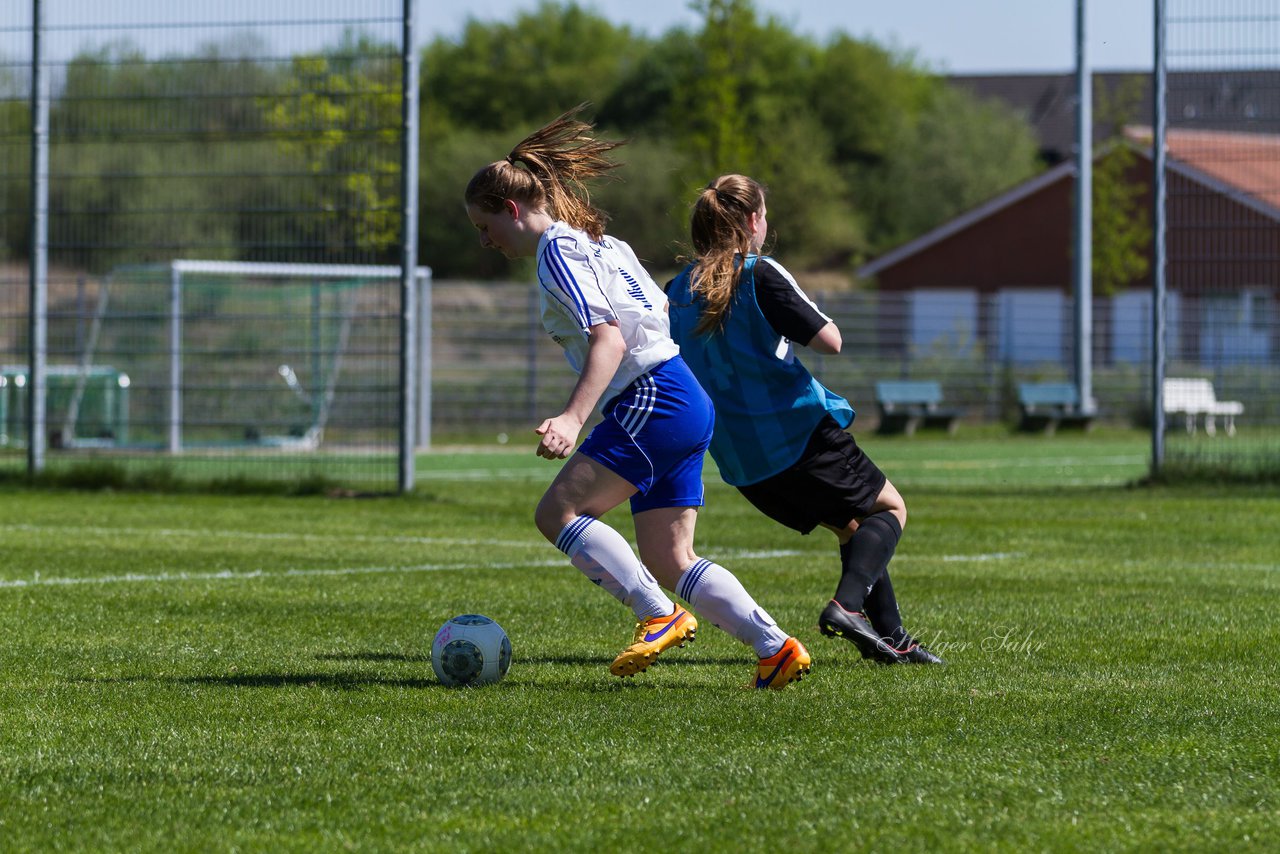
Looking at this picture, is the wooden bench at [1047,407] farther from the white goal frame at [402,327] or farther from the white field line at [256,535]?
the white field line at [256,535]

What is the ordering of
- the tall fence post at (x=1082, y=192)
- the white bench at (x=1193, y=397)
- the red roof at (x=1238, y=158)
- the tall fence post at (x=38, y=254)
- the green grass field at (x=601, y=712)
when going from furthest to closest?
the tall fence post at (x=1082, y=192), the white bench at (x=1193, y=397), the tall fence post at (x=38, y=254), the red roof at (x=1238, y=158), the green grass field at (x=601, y=712)

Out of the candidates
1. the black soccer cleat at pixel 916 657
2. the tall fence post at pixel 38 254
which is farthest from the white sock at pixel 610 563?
the tall fence post at pixel 38 254

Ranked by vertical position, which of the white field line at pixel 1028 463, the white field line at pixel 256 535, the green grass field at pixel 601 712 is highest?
the white field line at pixel 1028 463

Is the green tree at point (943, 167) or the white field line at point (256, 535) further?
the green tree at point (943, 167)

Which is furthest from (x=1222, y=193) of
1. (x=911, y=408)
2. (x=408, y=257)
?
(x=911, y=408)

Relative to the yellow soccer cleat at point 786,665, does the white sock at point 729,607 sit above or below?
above

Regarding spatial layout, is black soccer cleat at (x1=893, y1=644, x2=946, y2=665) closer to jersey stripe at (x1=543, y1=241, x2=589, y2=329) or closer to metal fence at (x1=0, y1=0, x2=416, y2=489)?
jersey stripe at (x1=543, y1=241, x2=589, y2=329)

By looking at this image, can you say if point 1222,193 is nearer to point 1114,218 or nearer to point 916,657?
point 916,657

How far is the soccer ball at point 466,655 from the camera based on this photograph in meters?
5.58

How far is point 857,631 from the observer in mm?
5895

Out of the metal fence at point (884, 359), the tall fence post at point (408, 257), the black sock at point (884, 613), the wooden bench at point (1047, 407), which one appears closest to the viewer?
the black sock at point (884, 613)

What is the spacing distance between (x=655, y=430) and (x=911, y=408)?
2605 centimetres

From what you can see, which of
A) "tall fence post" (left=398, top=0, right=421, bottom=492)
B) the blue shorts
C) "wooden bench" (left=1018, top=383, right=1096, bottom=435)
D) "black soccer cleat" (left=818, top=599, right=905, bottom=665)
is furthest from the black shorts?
"wooden bench" (left=1018, top=383, right=1096, bottom=435)

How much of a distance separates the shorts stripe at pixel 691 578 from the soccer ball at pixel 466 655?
59 centimetres
